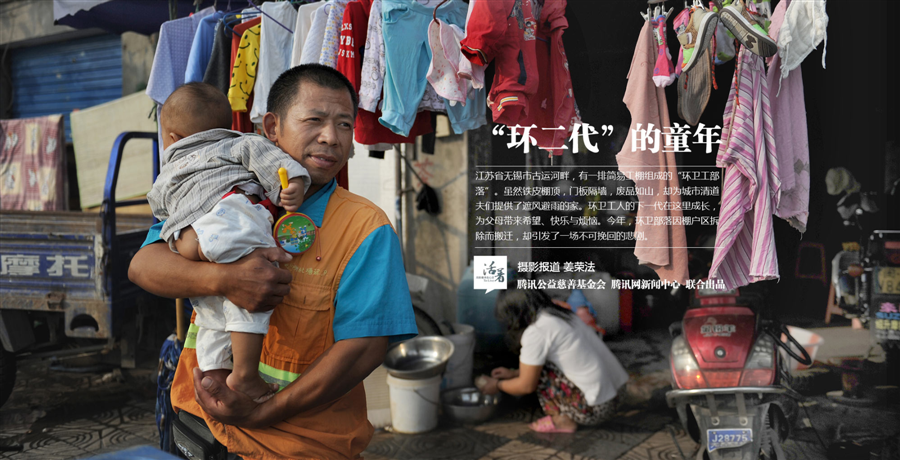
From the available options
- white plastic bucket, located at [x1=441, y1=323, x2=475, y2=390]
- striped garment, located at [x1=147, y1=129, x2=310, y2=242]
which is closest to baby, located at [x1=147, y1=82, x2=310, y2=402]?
striped garment, located at [x1=147, y1=129, x2=310, y2=242]

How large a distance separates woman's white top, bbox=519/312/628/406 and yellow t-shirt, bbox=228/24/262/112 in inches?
90.4

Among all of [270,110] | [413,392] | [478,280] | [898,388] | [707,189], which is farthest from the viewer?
[413,392]

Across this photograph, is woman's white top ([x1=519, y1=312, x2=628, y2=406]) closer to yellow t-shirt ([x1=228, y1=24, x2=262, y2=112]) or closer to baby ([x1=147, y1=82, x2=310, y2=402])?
yellow t-shirt ([x1=228, y1=24, x2=262, y2=112])

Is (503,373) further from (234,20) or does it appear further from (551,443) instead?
(234,20)

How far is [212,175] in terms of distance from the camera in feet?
4.87

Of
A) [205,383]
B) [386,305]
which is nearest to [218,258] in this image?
[205,383]

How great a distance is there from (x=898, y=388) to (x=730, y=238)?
157 centimetres

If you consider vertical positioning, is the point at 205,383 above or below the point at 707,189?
below

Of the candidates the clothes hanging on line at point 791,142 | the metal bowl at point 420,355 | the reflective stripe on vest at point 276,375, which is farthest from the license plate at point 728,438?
the reflective stripe on vest at point 276,375

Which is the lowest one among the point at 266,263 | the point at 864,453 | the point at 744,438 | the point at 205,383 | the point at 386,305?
the point at 864,453

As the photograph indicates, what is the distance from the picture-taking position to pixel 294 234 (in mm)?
1411

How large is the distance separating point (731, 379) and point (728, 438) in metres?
0.32

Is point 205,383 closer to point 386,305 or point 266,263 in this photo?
point 266,263

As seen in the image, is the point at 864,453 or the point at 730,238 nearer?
the point at 730,238
